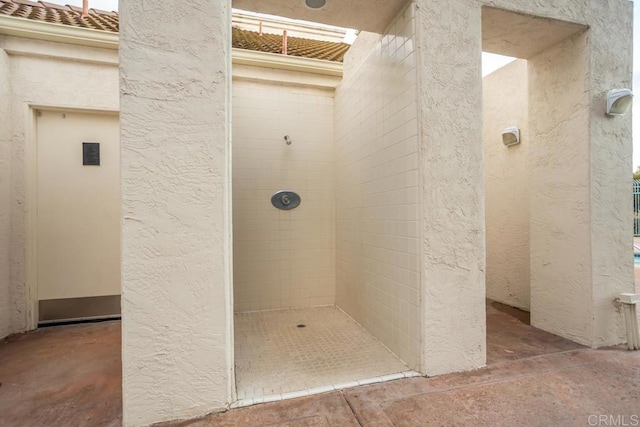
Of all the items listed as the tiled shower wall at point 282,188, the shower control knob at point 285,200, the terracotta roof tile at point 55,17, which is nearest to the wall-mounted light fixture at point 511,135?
the tiled shower wall at point 282,188

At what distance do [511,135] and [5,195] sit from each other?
671 cm

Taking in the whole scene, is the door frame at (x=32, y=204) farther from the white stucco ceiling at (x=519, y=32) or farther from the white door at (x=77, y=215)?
the white stucco ceiling at (x=519, y=32)

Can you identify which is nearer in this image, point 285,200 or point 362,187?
point 362,187

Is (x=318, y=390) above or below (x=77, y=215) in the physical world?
below

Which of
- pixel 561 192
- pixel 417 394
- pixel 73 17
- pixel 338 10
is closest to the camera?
pixel 417 394

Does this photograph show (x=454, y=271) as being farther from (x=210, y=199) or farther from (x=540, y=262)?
(x=210, y=199)

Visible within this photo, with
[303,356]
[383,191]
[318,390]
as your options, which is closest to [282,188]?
[383,191]

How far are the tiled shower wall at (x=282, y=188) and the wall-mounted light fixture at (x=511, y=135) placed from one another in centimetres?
264

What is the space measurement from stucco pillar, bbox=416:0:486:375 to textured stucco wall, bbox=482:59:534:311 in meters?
2.30

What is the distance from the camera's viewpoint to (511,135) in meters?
4.60

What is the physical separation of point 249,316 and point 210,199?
9.16 feet

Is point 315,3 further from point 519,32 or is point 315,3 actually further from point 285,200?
point 285,200

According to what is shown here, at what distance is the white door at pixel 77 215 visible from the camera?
12.9 ft

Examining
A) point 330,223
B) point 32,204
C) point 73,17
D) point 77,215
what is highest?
point 73,17
